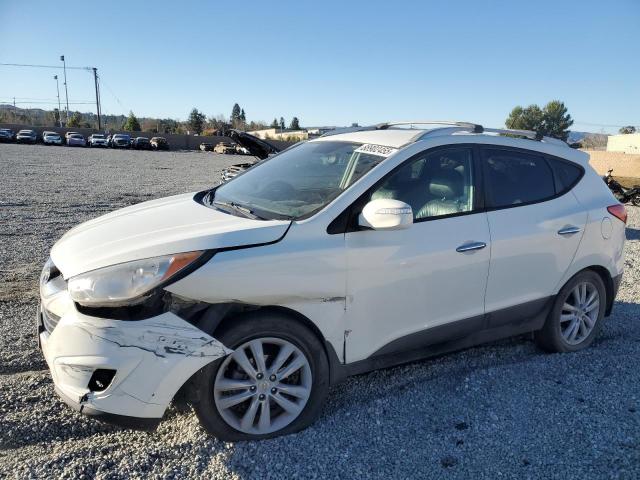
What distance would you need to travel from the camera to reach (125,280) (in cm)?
268

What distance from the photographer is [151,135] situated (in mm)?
72125

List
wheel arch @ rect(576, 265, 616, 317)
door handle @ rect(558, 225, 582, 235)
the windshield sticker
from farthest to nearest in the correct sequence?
wheel arch @ rect(576, 265, 616, 317) → door handle @ rect(558, 225, 582, 235) → the windshield sticker

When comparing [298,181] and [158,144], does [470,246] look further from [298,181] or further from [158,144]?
Result: [158,144]

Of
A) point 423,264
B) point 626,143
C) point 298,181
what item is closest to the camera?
point 423,264

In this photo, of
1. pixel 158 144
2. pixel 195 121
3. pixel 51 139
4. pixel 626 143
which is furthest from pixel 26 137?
pixel 626 143

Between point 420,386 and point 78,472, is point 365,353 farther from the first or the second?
point 78,472

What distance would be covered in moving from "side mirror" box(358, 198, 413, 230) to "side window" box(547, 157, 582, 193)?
5.90ft

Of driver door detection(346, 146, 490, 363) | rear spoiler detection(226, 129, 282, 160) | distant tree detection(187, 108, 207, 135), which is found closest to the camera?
driver door detection(346, 146, 490, 363)

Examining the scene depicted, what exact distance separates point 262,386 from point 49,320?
4.11ft

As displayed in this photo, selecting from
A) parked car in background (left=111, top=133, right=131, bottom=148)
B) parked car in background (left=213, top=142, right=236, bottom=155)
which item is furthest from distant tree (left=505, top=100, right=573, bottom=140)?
parked car in background (left=111, top=133, right=131, bottom=148)

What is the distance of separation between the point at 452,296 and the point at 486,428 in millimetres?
840

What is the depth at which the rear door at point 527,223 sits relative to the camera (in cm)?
372

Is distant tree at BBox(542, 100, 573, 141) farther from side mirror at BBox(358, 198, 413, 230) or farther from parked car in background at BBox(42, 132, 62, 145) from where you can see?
side mirror at BBox(358, 198, 413, 230)

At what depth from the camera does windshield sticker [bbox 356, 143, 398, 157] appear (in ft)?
11.5
